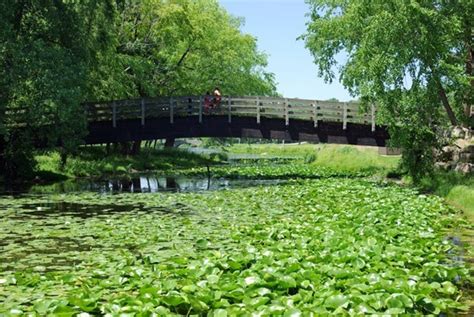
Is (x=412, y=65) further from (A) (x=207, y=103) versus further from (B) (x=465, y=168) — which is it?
(A) (x=207, y=103)

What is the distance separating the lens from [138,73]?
113 ft

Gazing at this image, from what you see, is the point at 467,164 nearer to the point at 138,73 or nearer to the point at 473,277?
the point at 473,277

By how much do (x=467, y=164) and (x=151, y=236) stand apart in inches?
540

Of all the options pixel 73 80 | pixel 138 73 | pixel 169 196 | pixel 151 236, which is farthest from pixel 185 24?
pixel 151 236

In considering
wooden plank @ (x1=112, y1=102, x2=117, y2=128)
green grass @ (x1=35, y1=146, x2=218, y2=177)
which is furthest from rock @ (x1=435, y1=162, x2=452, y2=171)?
green grass @ (x1=35, y1=146, x2=218, y2=177)

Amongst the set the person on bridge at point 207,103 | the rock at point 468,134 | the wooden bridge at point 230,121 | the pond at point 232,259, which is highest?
the person on bridge at point 207,103

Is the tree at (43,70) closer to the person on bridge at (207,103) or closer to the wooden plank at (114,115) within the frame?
the wooden plank at (114,115)

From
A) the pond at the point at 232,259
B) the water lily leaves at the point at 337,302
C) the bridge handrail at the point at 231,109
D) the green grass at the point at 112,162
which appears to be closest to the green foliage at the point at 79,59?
the green grass at the point at 112,162

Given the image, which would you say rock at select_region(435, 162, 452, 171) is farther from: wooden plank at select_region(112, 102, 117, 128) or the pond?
wooden plank at select_region(112, 102, 117, 128)

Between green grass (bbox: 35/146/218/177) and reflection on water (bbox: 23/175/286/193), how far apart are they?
2.15m

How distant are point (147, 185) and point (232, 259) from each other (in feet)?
58.6

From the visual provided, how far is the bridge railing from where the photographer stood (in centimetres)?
2786

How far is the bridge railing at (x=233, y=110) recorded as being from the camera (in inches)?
1097

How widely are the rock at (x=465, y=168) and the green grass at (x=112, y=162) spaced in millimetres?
19412
